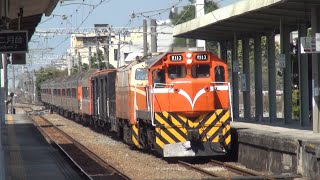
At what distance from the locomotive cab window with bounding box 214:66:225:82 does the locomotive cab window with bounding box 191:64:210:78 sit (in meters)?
0.22

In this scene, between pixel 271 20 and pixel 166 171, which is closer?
pixel 166 171

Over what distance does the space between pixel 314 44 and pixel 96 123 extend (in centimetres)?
1904

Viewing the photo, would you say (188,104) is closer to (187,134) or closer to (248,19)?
(187,134)

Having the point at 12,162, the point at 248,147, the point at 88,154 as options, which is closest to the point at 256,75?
the point at 88,154

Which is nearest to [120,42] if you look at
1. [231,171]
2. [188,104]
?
[188,104]

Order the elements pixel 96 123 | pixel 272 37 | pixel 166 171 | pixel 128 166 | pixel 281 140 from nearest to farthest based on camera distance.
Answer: pixel 281 140
pixel 166 171
pixel 128 166
pixel 272 37
pixel 96 123

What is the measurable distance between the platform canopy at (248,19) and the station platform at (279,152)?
360 centimetres

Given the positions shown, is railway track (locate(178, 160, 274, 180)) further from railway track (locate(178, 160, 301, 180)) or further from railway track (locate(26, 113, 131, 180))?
railway track (locate(26, 113, 131, 180))

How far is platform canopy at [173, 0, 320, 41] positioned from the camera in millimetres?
19647

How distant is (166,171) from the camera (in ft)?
57.1

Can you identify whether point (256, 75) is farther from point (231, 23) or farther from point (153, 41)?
point (153, 41)

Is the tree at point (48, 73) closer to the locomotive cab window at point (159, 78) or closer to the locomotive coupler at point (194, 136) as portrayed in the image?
the locomotive cab window at point (159, 78)

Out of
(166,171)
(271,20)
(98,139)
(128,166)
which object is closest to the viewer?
(166,171)

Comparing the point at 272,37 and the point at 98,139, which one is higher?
the point at 272,37
